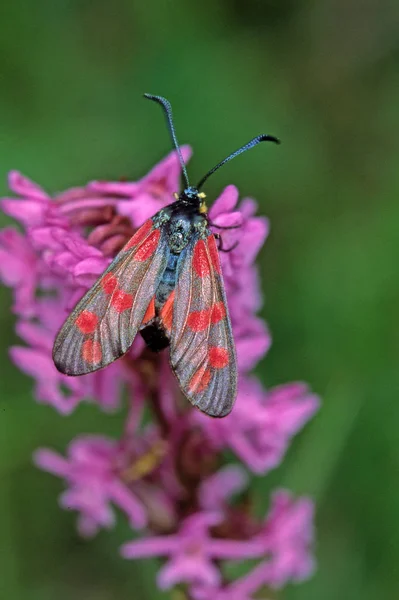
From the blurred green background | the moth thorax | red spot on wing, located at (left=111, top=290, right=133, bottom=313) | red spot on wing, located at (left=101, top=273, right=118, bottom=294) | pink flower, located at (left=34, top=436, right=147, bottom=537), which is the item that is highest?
the blurred green background

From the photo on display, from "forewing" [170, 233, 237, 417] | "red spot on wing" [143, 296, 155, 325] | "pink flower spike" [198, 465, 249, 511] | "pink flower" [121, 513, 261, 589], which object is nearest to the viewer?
"forewing" [170, 233, 237, 417]

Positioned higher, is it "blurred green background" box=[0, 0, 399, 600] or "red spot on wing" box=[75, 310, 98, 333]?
"blurred green background" box=[0, 0, 399, 600]

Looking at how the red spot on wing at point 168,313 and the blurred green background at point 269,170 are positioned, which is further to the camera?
the blurred green background at point 269,170

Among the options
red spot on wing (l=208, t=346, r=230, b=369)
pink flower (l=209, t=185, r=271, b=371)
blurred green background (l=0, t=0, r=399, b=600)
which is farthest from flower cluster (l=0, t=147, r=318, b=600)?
blurred green background (l=0, t=0, r=399, b=600)

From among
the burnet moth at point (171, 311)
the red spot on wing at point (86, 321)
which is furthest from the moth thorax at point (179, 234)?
the red spot on wing at point (86, 321)

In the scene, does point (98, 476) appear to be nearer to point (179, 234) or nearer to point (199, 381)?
point (199, 381)

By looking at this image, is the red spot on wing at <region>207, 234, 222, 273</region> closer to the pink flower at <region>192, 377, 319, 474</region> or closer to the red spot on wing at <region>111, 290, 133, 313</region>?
the red spot on wing at <region>111, 290, 133, 313</region>

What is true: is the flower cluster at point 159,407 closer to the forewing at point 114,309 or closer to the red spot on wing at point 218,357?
the forewing at point 114,309

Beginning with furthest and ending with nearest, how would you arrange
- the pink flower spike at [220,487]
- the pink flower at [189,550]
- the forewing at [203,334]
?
the pink flower spike at [220,487], the pink flower at [189,550], the forewing at [203,334]
